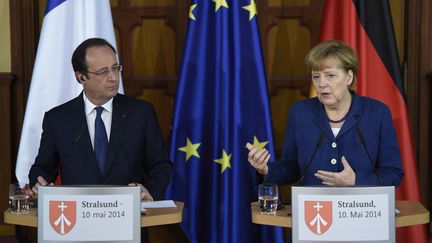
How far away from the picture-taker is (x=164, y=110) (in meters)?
4.39

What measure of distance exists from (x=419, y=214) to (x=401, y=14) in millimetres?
2082

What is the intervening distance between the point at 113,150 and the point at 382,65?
1.64 m

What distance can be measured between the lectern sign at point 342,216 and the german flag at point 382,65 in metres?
1.41

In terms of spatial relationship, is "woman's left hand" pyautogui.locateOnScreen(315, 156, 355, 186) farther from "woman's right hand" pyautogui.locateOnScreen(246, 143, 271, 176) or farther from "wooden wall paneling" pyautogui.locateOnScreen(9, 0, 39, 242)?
"wooden wall paneling" pyautogui.locateOnScreen(9, 0, 39, 242)

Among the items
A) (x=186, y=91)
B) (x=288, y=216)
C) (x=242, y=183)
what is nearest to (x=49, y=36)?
(x=186, y=91)

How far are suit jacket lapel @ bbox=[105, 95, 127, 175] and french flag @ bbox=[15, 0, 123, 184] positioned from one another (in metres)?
0.75

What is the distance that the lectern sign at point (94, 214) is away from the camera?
2330 mm

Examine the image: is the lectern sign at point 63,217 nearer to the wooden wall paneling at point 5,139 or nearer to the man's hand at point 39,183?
the man's hand at point 39,183

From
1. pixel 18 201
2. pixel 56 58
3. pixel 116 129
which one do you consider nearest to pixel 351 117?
pixel 116 129

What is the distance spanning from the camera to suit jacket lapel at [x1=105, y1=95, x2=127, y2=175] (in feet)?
9.45

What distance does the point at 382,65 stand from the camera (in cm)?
370

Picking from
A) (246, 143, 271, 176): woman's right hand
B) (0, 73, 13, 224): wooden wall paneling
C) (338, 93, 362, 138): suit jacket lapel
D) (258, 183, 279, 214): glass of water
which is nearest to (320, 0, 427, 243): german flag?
(338, 93, 362, 138): suit jacket lapel

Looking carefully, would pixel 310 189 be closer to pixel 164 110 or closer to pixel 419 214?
pixel 419 214

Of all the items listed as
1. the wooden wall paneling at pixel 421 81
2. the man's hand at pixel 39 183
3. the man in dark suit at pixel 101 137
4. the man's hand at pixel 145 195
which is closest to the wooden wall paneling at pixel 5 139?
the man in dark suit at pixel 101 137
